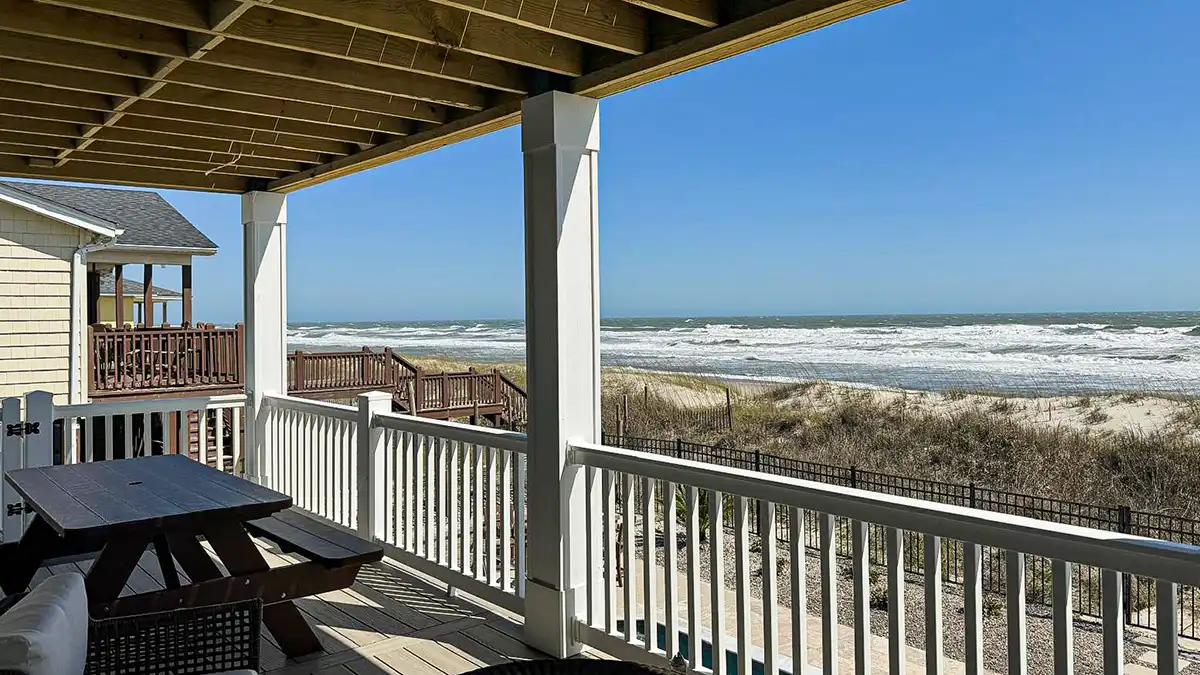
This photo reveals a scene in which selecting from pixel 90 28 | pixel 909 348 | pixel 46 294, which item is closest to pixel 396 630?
pixel 90 28

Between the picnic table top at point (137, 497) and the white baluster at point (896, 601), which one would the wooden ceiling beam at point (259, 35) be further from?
the white baluster at point (896, 601)

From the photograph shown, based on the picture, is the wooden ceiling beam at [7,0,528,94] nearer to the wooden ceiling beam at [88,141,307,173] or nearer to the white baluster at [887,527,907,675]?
the wooden ceiling beam at [88,141,307,173]

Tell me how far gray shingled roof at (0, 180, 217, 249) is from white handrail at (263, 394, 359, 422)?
23.0 feet

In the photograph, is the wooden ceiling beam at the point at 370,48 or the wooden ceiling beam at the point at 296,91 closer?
the wooden ceiling beam at the point at 370,48

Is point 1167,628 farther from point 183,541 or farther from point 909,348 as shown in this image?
point 909,348

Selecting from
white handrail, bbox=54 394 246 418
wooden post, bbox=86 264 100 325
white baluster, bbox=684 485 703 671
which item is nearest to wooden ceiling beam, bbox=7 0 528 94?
white baluster, bbox=684 485 703 671

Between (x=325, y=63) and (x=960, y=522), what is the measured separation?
288 centimetres

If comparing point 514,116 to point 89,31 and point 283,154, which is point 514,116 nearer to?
point 89,31

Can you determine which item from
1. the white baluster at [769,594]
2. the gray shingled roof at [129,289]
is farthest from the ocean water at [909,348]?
the white baluster at [769,594]

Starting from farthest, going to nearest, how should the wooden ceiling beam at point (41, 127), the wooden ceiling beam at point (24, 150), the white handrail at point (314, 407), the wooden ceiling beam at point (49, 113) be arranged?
the white handrail at point (314, 407), the wooden ceiling beam at point (24, 150), the wooden ceiling beam at point (41, 127), the wooden ceiling beam at point (49, 113)

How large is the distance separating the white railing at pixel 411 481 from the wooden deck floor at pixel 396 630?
0.12m

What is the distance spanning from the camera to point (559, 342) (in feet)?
11.1

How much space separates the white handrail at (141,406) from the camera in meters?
5.25

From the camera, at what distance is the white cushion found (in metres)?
1.29
